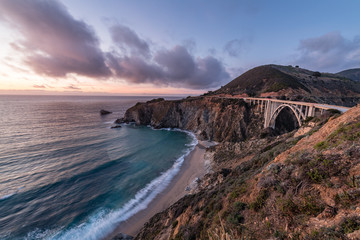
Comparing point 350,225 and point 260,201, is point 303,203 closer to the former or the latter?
point 350,225

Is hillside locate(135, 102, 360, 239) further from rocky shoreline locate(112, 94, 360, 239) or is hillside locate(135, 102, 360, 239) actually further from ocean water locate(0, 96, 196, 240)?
ocean water locate(0, 96, 196, 240)

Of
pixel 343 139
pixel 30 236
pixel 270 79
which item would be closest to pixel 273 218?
pixel 343 139

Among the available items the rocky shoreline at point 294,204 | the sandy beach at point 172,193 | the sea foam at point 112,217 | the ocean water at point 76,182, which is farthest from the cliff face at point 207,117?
the rocky shoreline at point 294,204

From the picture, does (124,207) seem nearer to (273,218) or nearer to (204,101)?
(273,218)

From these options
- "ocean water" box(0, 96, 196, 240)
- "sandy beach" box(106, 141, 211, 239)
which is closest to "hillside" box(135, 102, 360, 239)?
"sandy beach" box(106, 141, 211, 239)

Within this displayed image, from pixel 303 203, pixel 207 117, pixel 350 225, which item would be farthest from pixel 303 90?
pixel 350 225
